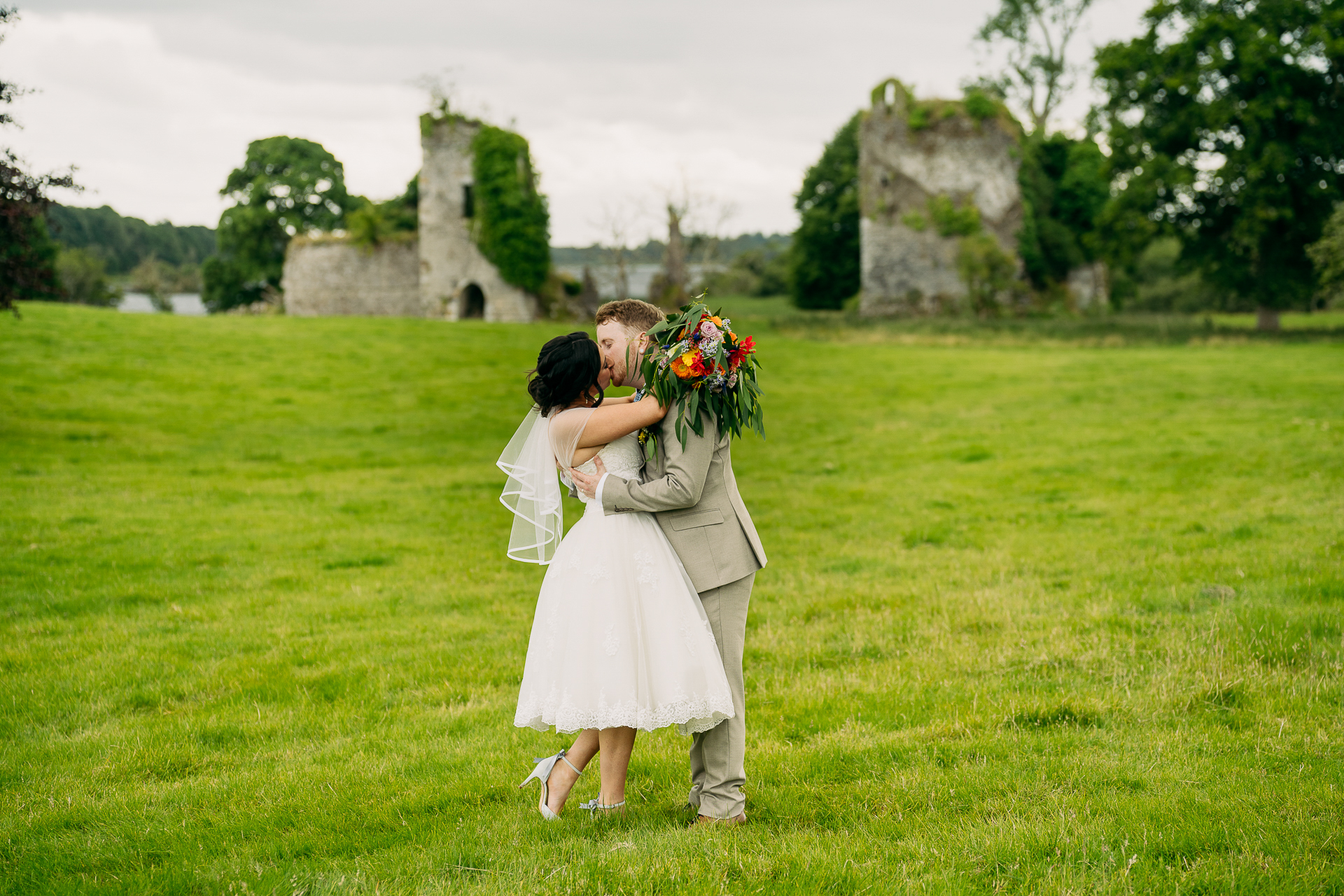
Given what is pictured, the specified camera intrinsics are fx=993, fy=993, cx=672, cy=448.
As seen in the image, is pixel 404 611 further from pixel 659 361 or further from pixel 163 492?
pixel 163 492

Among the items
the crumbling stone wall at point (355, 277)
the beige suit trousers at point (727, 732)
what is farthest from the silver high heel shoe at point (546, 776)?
the crumbling stone wall at point (355, 277)

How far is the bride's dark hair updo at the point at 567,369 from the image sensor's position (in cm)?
423

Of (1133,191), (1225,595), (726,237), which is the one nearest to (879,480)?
(1225,595)

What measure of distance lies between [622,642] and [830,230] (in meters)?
56.5

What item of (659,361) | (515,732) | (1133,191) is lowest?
(515,732)

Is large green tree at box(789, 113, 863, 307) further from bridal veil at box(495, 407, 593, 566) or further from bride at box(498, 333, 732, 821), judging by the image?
bride at box(498, 333, 732, 821)

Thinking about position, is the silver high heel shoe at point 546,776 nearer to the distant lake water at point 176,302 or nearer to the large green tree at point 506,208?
the large green tree at point 506,208

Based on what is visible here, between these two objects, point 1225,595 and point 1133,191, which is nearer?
point 1225,595

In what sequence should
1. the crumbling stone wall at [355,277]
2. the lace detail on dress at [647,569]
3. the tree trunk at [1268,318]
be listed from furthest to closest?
the crumbling stone wall at [355,277]
the tree trunk at [1268,318]
the lace detail on dress at [647,569]

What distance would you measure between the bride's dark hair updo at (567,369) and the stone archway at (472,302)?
150 ft

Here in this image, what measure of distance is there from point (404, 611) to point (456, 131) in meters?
42.8

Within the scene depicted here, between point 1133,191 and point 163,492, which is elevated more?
point 1133,191

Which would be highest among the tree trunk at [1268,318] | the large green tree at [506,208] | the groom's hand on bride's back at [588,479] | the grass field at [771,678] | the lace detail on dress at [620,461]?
the large green tree at [506,208]

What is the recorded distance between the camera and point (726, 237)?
65.9m
